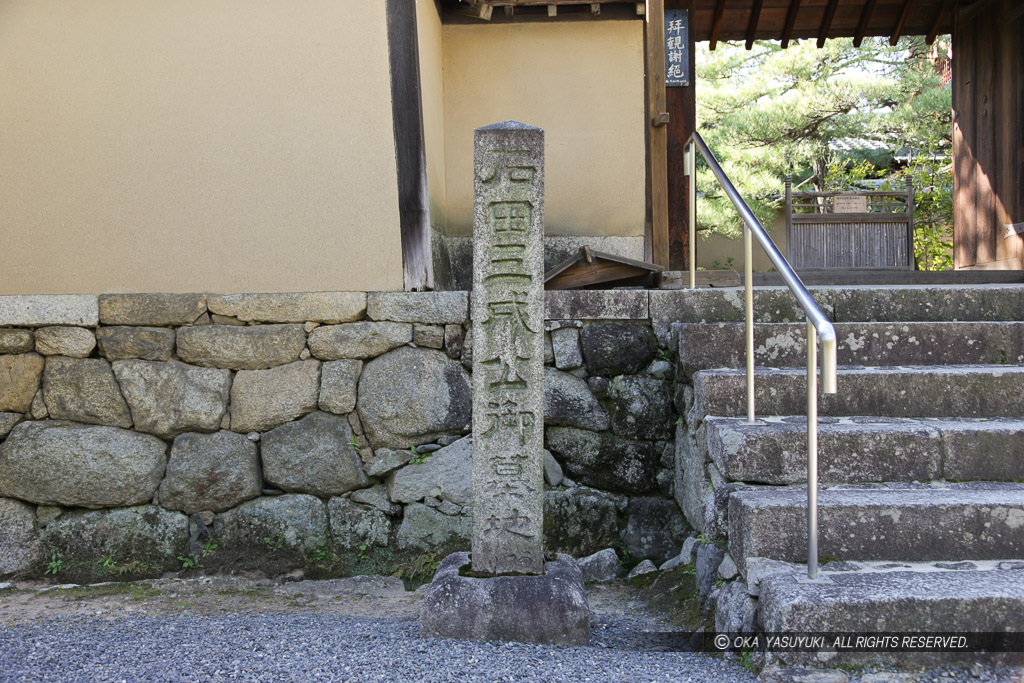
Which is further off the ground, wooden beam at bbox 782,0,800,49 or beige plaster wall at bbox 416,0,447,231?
wooden beam at bbox 782,0,800,49

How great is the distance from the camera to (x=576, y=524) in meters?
4.23

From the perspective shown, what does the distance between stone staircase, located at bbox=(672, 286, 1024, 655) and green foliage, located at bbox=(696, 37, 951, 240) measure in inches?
258

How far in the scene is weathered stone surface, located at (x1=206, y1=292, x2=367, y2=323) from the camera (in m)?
4.22

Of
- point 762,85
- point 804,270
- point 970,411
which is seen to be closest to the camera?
point 970,411

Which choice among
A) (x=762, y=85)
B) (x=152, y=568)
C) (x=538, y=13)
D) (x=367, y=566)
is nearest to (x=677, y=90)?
(x=538, y=13)

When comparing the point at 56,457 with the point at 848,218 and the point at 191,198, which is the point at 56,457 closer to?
the point at 191,198

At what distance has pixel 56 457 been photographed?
421 cm

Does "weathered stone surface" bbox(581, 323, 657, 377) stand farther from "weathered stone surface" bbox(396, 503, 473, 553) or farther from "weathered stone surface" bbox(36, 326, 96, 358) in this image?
"weathered stone surface" bbox(36, 326, 96, 358)

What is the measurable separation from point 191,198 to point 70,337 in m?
1.02

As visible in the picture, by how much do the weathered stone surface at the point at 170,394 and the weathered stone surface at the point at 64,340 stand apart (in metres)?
0.21

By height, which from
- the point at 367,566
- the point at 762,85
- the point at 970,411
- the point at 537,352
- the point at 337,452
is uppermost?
the point at 762,85

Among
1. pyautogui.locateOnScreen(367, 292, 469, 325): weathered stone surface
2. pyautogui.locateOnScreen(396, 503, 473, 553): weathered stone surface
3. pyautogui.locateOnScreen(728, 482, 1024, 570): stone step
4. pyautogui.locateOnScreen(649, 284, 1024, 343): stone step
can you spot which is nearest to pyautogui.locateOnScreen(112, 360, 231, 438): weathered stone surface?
pyautogui.locateOnScreen(367, 292, 469, 325): weathered stone surface

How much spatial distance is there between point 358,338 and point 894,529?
275 centimetres

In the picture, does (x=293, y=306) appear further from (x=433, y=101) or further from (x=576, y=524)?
(x=576, y=524)
